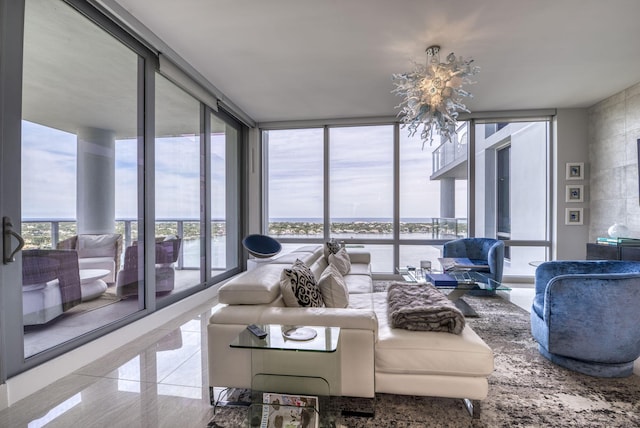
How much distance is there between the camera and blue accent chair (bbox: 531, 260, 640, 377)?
203 centimetres

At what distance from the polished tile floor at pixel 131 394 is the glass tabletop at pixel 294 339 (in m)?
0.61

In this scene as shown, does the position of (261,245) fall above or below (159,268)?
above

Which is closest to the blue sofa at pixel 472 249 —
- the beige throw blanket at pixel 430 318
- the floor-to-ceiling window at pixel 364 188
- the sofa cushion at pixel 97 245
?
the floor-to-ceiling window at pixel 364 188

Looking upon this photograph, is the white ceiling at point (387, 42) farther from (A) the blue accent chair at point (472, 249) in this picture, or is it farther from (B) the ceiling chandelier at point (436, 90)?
(A) the blue accent chair at point (472, 249)

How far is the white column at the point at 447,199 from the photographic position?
5.20 meters

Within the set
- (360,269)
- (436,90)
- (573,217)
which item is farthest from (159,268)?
(573,217)

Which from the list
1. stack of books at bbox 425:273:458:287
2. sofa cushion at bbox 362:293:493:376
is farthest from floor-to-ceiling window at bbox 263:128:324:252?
sofa cushion at bbox 362:293:493:376

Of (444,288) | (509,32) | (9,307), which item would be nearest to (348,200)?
(444,288)

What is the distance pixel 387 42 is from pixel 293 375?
2.97m

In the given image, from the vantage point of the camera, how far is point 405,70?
350 cm

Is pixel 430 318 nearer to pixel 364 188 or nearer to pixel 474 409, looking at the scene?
pixel 474 409

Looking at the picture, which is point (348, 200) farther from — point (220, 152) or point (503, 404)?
point (503, 404)

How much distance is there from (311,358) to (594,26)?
12.0 feet

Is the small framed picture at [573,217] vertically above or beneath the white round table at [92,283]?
above
